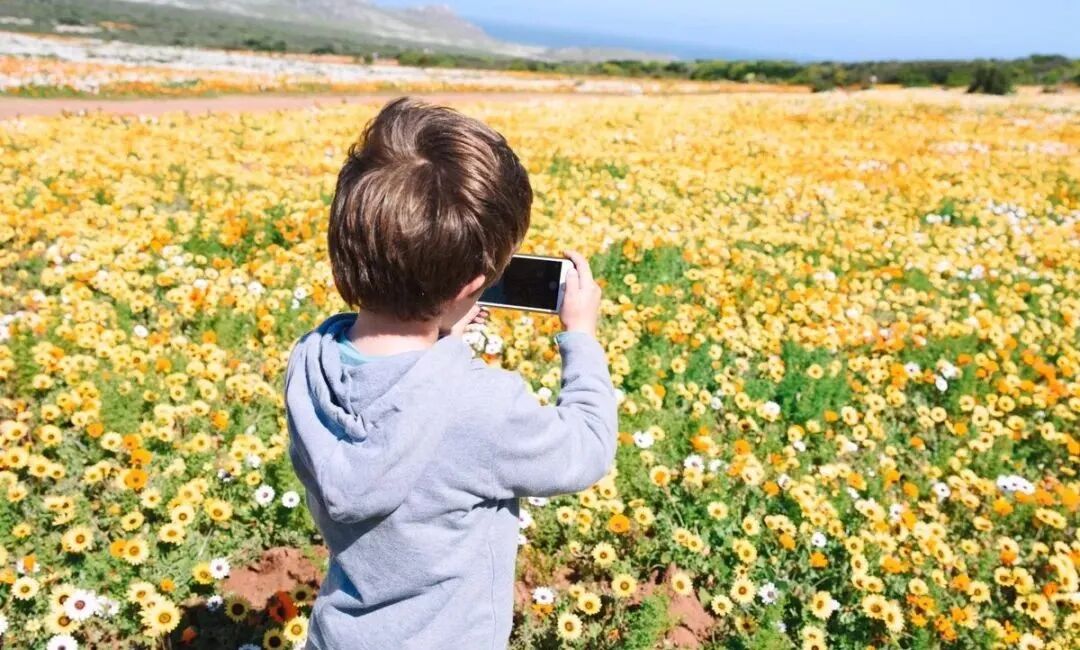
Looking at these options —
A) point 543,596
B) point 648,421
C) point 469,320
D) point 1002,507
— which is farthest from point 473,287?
point 1002,507

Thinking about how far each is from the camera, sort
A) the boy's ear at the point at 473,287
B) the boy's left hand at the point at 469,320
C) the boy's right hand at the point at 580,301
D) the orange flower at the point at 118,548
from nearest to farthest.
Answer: the boy's ear at the point at 473,287 < the boy's left hand at the point at 469,320 < the boy's right hand at the point at 580,301 < the orange flower at the point at 118,548

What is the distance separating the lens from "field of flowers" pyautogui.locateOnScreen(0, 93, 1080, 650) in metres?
3.22

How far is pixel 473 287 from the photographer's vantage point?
5.20 feet

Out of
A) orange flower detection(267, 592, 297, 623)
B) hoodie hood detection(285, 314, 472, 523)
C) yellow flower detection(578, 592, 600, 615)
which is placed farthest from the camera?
yellow flower detection(578, 592, 600, 615)

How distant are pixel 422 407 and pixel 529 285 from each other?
621mm

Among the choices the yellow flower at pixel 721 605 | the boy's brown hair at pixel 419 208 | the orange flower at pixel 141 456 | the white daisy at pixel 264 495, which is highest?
the boy's brown hair at pixel 419 208

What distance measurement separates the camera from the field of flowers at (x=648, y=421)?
10.6 ft

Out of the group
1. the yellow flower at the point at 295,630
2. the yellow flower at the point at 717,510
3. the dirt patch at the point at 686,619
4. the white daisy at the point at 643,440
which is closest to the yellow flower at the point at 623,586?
the dirt patch at the point at 686,619

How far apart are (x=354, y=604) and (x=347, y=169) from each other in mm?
962

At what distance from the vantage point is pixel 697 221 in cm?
887

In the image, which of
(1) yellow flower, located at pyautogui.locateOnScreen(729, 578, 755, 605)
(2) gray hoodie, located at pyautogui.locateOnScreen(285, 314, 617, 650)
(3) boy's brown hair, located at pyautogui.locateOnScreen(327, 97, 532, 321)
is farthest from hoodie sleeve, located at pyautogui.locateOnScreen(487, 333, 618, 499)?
(1) yellow flower, located at pyautogui.locateOnScreen(729, 578, 755, 605)

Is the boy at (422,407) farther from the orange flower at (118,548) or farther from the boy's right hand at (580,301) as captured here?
the orange flower at (118,548)

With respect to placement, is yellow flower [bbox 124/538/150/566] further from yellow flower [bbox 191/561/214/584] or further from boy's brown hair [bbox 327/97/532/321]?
boy's brown hair [bbox 327/97/532/321]

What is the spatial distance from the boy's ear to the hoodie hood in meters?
0.11
